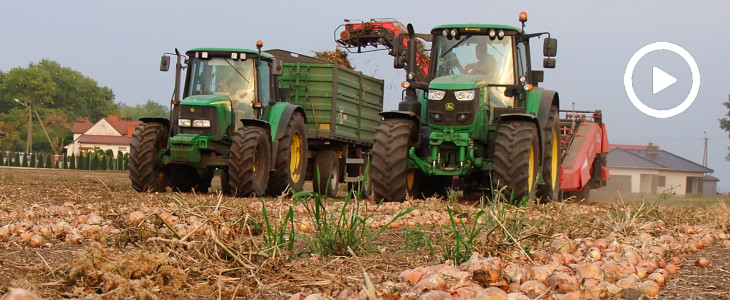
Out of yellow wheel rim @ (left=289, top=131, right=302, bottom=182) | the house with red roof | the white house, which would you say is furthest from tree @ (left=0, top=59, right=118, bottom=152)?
yellow wheel rim @ (left=289, top=131, right=302, bottom=182)

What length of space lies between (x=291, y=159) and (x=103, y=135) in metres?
91.9

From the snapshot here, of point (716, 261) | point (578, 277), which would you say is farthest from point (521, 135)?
point (578, 277)

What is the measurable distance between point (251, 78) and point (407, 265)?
991 cm

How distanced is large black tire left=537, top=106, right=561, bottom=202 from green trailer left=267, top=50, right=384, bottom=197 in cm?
373

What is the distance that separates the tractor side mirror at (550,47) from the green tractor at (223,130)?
4357 mm

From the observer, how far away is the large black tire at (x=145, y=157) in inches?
504

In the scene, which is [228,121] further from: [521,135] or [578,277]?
[578,277]

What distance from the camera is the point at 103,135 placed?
102m

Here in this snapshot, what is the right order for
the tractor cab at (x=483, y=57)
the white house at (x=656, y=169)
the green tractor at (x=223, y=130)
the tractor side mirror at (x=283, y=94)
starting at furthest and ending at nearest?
the white house at (x=656, y=169)
the tractor side mirror at (x=283, y=94)
the green tractor at (x=223, y=130)
the tractor cab at (x=483, y=57)

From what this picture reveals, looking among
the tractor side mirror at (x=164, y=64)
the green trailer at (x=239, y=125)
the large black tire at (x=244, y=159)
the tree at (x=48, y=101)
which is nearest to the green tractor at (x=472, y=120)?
the green trailer at (x=239, y=125)

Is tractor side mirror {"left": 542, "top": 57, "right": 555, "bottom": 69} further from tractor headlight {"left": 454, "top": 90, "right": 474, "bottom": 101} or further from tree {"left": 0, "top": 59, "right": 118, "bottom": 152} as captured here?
tree {"left": 0, "top": 59, "right": 118, "bottom": 152}

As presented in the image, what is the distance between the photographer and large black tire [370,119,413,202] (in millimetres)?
10797

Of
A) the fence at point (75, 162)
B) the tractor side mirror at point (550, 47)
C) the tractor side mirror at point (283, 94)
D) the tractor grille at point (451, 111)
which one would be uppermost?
the tractor side mirror at point (550, 47)

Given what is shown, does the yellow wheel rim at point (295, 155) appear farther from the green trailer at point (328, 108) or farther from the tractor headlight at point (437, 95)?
the tractor headlight at point (437, 95)
